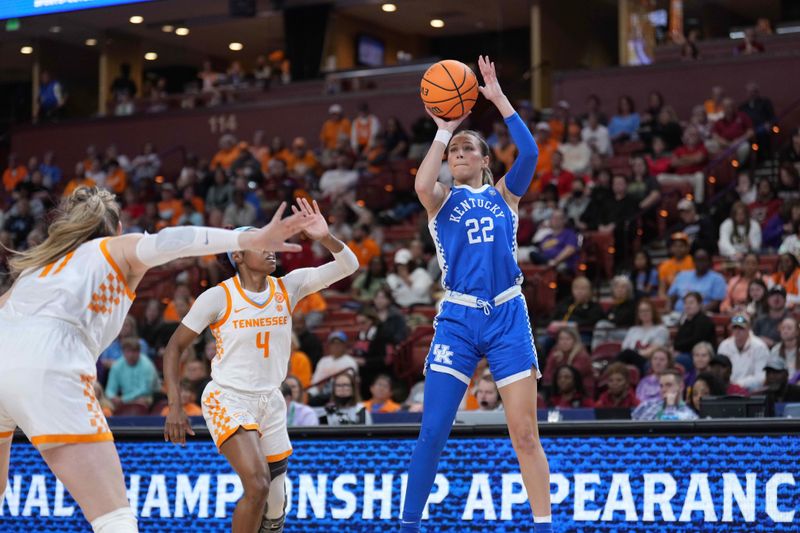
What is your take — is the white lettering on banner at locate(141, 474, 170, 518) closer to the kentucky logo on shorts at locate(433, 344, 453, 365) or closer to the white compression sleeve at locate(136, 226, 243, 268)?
the kentucky logo on shorts at locate(433, 344, 453, 365)

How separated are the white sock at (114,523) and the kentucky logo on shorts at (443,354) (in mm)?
1999

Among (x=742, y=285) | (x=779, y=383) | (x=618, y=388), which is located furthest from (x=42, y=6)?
(x=779, y=383)

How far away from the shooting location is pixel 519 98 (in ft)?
78.2

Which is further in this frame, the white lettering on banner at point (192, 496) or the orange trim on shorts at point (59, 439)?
the white lettering on banner at point (192, 496)

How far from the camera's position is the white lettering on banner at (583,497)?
7.34 m

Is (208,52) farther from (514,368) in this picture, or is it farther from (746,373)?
(514,368)

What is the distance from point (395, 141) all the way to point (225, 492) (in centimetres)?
1199

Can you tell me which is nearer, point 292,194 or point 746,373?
point 746,373

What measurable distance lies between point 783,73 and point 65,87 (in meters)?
15.7

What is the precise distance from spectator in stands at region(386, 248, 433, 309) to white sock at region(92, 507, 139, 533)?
10438 mm

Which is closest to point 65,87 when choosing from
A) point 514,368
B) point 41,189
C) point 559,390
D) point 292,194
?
point 41,189

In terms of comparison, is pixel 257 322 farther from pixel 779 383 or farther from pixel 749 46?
pixel 749 46

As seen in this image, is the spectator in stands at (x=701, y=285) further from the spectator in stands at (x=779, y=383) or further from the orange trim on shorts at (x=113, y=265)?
the orange trim on shorts at (x=113, y=265)

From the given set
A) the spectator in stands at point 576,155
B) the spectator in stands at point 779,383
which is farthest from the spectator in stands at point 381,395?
the spectator in stands at point 576,155
